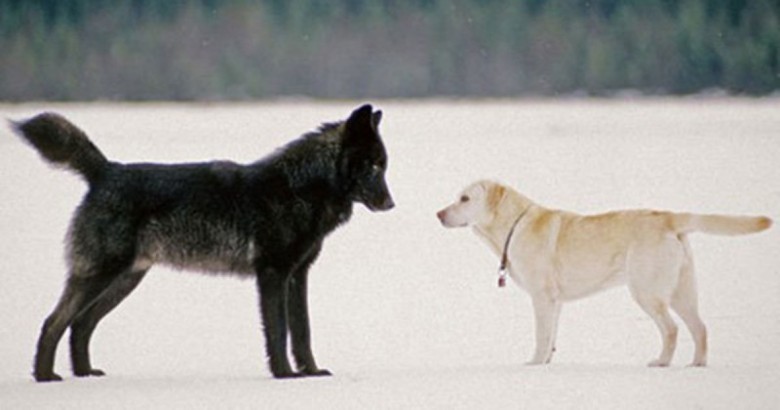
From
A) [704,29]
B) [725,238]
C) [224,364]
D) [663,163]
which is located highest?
[704,29]

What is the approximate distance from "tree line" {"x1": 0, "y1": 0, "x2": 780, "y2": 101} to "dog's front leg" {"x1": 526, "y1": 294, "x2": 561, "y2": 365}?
349 inches

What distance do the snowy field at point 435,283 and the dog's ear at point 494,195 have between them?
935 millimetres

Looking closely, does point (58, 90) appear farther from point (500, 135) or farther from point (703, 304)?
point (703, 304)

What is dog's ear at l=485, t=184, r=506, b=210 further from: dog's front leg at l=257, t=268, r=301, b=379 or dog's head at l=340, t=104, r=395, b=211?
dog's front leg at l=257, t=268, r=301, b=379

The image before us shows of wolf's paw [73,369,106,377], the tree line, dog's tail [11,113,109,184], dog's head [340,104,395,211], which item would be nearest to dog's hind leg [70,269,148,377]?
wolf's paw [73,369,106,377]

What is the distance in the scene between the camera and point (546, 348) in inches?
268

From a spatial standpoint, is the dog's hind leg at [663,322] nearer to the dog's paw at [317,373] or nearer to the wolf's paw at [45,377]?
the dog's paw at [317,373]

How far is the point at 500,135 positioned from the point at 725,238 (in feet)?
14.6

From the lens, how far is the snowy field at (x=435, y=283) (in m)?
6.00

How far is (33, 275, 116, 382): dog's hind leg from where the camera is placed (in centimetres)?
629

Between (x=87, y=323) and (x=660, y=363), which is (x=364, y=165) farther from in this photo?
(x=660, y=363)

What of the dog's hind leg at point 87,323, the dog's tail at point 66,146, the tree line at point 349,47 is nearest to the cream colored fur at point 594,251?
the dog's hind leg at point 87,323

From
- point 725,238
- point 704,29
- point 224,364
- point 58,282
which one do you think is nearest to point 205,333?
point 224,364

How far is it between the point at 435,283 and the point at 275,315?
13.9 ft
